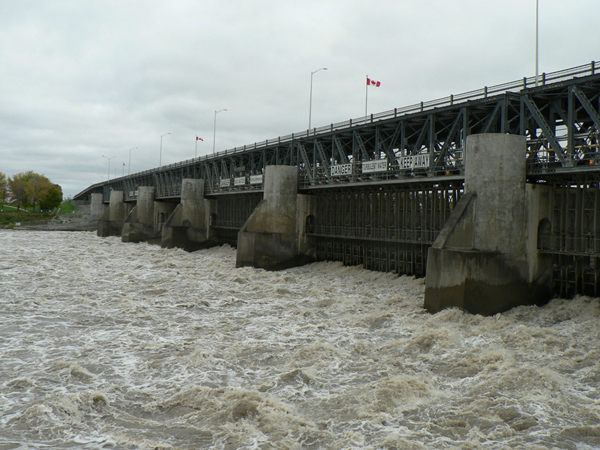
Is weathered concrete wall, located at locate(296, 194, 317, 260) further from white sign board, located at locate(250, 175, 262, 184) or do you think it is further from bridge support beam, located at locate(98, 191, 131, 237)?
bridge support beam, located at locate(98, 191, 131, 237)

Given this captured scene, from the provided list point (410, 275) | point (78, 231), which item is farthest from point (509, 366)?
point (78, 231)

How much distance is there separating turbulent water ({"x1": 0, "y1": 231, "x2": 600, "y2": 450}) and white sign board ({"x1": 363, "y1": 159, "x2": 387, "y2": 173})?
8.27m

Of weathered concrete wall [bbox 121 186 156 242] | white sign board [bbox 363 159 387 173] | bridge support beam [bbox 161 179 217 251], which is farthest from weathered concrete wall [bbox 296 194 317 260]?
weathered concrete wall [bbox 121 186 156 242]

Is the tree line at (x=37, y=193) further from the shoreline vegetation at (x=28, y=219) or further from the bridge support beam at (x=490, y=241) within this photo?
the bridge support beam at (x=490, y=241)

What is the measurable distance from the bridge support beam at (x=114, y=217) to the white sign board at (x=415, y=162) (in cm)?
6392

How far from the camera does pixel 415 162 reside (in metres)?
27.8

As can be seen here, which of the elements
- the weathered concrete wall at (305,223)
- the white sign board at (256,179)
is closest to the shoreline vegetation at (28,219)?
the white sign board at (256,179)

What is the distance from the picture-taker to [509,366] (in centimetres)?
→ 1413

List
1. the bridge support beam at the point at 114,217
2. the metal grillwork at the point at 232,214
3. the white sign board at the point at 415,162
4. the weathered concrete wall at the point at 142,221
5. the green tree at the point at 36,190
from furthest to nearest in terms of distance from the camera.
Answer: the green tree at the point at 36,190
the bridge support beam at the point at 114,217
the weathered concrete wall at the point at 142,221
the metal grillwork at the point at 232,214
the white sign board at the point at 415,162

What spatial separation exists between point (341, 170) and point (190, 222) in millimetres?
24586

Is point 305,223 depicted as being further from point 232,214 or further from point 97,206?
point 97,206

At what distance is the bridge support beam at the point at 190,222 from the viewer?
5238 cm

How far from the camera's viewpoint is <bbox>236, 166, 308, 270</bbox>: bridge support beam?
118ft

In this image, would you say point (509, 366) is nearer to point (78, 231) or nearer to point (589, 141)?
point (589, 141)
